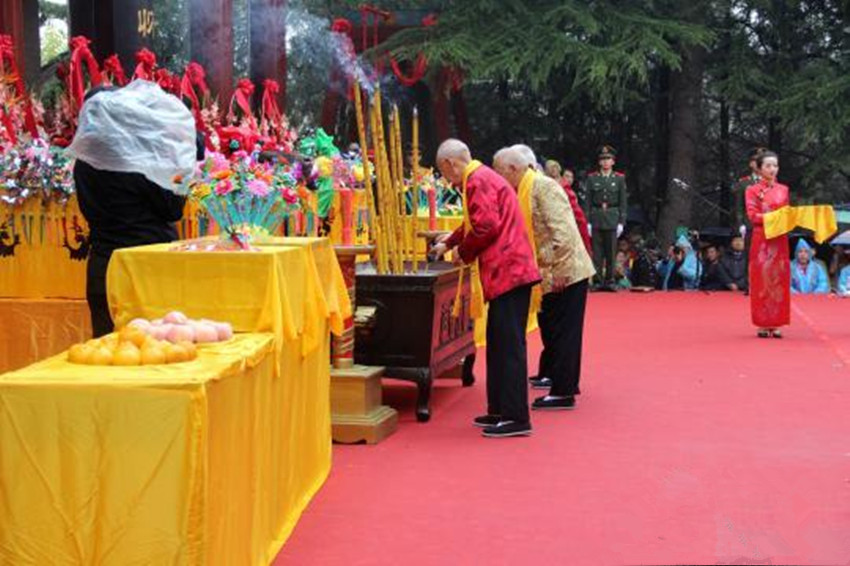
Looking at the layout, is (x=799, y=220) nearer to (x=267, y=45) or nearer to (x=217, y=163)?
(x=217, y=163)

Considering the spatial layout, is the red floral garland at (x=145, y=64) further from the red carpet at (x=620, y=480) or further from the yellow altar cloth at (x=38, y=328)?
the red carpet at (x=620, y=480)

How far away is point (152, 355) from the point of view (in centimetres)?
313

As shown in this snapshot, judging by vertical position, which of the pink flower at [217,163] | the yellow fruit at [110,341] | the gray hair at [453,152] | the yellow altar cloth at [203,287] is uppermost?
the gray hair at [453,152]

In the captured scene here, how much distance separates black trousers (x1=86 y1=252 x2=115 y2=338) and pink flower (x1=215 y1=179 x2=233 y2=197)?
59 centimetres

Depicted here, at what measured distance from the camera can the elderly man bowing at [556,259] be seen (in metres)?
6.39

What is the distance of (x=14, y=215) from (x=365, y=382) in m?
1.93

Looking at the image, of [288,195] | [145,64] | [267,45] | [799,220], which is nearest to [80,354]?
[288,195]

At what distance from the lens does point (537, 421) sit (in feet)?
20.4

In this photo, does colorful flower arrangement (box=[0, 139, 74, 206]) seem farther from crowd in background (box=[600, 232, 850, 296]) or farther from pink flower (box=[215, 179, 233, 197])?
crowd in background (box=[600, 232, 850, 296])

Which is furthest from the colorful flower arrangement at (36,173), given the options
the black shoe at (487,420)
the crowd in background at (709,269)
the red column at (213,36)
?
the crowd in background at (709,269)

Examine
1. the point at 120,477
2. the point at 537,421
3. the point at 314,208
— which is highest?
the point at 314,208

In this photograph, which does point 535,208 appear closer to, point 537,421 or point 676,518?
point 537,421

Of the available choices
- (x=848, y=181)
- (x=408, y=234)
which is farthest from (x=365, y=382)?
(x=848, y=181)

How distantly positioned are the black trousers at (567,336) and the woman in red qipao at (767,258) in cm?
300
